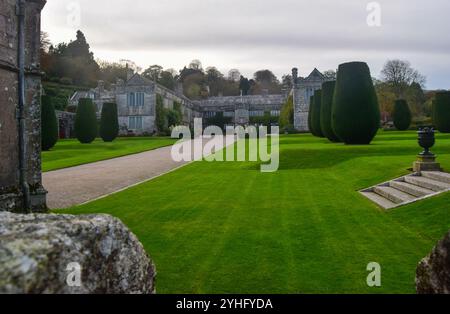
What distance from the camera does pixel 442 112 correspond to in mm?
37719

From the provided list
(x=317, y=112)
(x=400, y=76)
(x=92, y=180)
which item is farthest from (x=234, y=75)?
(x=92, y=180)

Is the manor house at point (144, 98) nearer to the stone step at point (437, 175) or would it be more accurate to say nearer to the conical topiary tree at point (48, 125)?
the conical topiary tree at point (48, 125)

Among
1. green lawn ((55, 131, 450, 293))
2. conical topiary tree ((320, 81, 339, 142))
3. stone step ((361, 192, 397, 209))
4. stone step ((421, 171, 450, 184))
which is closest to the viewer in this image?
green lawn ((55, 131, 450, 293))

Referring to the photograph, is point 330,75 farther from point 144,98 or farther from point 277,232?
point 277,232

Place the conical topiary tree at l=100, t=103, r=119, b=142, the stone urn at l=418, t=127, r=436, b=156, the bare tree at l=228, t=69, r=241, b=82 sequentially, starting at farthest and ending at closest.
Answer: the bare tree at l=228, t=69, r=241, b=82 → the conical topiary tree at l=100, t=103, r=119, b=142 → the stone urn at l=418, t=127, r=436, b=156

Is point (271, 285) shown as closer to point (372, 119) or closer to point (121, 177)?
point (121, 177)

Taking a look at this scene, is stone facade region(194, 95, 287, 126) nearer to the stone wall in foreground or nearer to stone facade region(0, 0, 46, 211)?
stone facade region(0, 0, 46, 211)

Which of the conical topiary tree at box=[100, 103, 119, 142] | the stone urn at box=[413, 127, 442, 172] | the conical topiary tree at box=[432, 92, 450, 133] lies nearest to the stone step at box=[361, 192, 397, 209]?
the stone urn at box=[413, 127, 442, 172]

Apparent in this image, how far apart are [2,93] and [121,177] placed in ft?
28.4

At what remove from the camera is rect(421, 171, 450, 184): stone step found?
1144 cm

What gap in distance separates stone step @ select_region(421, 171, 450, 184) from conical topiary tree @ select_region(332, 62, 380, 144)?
42.0 ft

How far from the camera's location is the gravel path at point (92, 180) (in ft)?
41.0

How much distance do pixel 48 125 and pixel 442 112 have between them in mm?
31745
